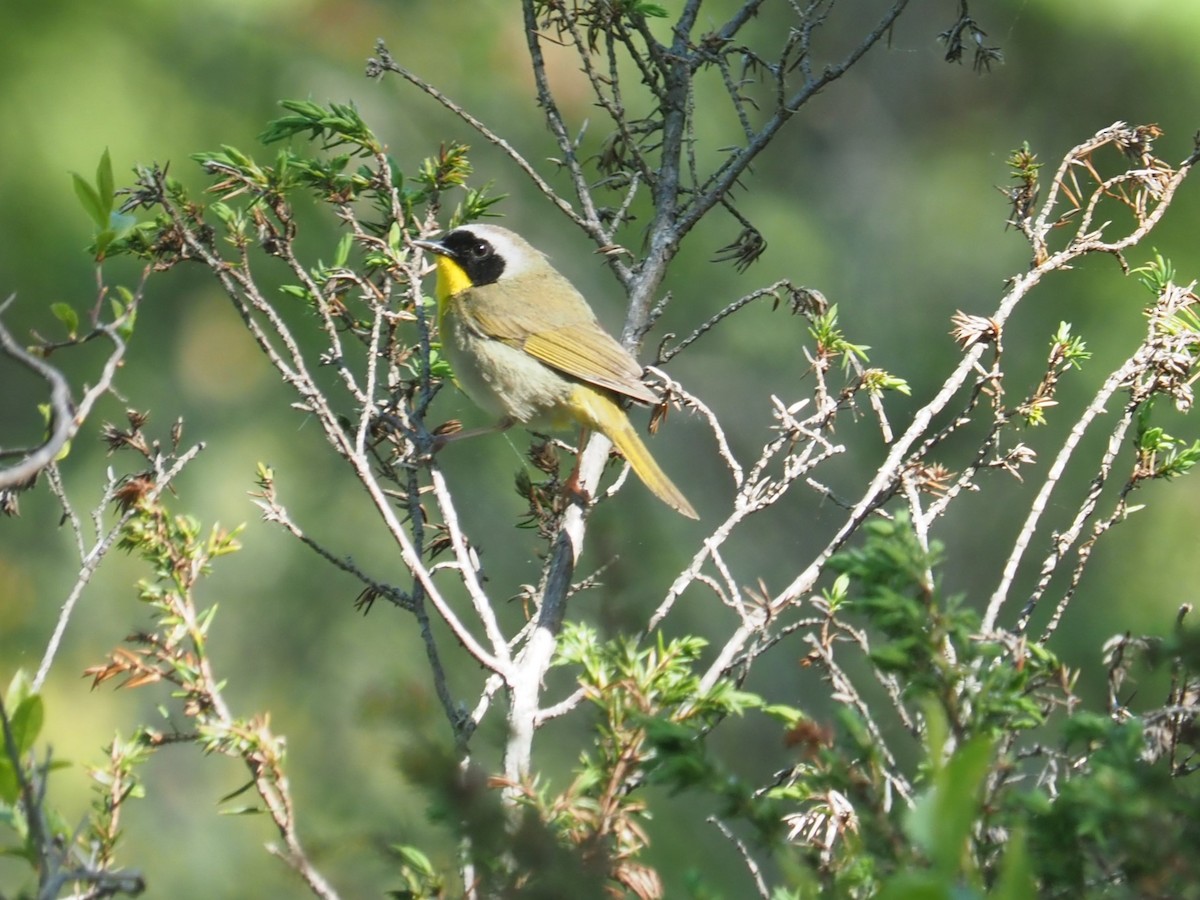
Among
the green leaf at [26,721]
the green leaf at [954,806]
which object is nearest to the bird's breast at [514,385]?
the green leaf at [26,721]

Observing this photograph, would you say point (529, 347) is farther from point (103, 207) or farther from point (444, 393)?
point (444, 393)

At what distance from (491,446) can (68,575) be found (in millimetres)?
2021

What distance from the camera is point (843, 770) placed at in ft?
3.45

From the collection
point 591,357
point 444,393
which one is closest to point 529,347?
point 591,357

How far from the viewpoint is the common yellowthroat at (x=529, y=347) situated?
271cm

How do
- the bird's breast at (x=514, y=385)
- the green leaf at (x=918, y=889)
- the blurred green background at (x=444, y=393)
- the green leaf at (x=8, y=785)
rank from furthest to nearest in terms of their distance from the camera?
the blurred green background at (x=444, y=393)
the bird's breast at (x=514, y=385)
the green leaf at (x=8, y=785)
the green leaf at (x=918, y=889)

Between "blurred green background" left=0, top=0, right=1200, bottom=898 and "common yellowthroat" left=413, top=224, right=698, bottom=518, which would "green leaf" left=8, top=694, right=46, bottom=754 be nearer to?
"common yellowthroat" left=413, top=224, right=698, bottom=518

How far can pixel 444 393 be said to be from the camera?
223 inches

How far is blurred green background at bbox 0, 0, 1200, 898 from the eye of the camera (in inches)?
205

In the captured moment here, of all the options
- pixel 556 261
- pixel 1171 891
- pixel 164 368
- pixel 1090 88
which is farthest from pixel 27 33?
pixel 1171 891

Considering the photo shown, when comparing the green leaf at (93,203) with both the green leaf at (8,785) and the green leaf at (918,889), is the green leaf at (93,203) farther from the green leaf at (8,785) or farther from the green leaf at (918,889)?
the green leaf at (918,889)

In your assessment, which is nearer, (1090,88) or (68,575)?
(68,575)

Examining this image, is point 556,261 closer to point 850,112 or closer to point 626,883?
point 850,112

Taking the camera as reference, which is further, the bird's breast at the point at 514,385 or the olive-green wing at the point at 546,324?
the bird's breast at the point at 514,385
